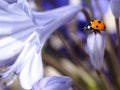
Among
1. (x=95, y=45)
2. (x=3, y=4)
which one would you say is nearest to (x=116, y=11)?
(x=95, y=45)

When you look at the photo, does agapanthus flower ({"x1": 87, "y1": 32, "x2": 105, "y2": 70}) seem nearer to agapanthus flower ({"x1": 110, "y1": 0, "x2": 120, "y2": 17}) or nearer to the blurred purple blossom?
agapanthus flower ({"x1": 110, "y1": 0, "x2": 120, "y2": 17})

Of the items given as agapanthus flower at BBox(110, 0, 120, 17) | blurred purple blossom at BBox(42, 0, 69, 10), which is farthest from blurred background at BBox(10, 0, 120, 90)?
agapanthus flower at BBox(110, 0, 120, 17)

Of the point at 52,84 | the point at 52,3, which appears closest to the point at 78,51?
the point at 52,3

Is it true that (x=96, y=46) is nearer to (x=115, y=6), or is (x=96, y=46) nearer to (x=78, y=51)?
(x=115, y=6)

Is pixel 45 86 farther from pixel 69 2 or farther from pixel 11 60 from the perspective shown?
pixel 69 2

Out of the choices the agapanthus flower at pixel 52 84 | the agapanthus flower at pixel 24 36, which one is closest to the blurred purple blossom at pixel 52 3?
the agapanthus flower at pixel 24 36

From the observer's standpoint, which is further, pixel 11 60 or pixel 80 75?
pixel 80 75

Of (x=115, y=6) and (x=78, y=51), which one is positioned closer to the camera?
(x=115, y=6)
